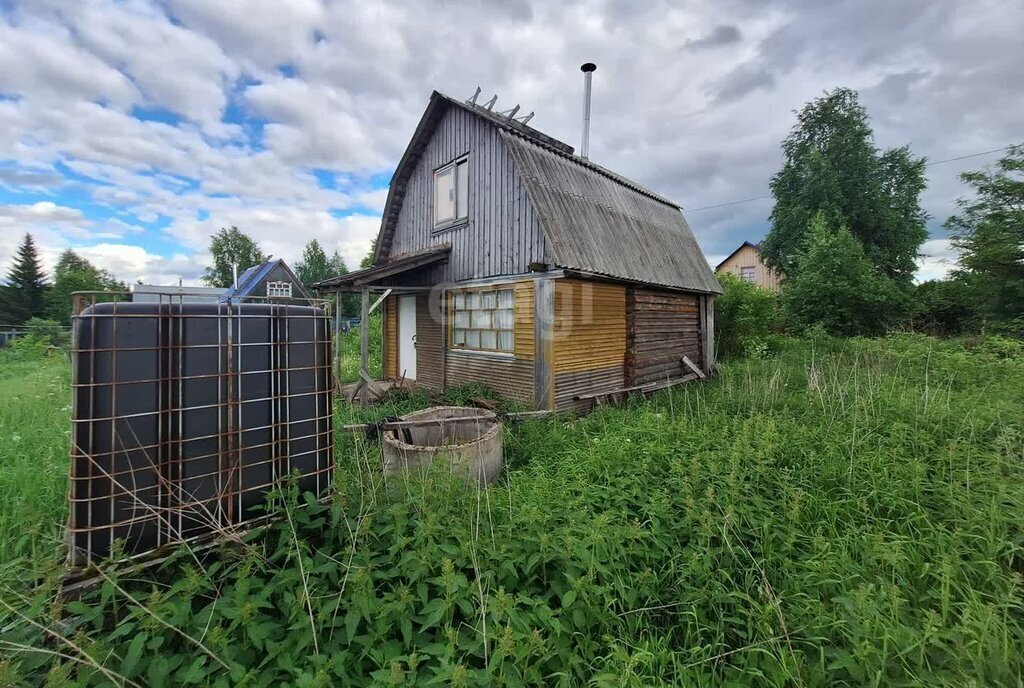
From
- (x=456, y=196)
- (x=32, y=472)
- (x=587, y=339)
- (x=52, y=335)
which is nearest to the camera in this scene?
(x=32, y=472)

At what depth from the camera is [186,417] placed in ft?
7.64

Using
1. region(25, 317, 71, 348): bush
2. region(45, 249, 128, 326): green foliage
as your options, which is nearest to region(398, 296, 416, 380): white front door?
region(25, 317, 71, 348): bush

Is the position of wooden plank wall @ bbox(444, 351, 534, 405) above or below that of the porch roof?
below

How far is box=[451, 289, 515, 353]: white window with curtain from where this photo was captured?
761 centimetres

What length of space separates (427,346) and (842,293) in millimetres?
15922

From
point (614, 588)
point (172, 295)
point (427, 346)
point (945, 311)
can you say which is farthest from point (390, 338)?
point (945, 311)

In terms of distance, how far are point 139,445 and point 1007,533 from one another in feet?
17.5

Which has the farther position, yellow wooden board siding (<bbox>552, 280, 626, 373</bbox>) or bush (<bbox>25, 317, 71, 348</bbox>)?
bush (<bbox>25, 317, 71, 348</bbox>)

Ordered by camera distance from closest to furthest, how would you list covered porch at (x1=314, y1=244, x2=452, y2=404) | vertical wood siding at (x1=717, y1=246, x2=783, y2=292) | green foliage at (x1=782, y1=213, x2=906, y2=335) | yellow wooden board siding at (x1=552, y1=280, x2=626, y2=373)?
yellow wooden board siding at (x1=552, y1=280, x2=626, y2=373), covered porch at (x1=314, y1=244, x2=452, y2=404), green foliage at (x1=782, y1=213, x2=906, y2=335), vertical wood siding at (x1=717, y1=246, x2=783, y2=292)

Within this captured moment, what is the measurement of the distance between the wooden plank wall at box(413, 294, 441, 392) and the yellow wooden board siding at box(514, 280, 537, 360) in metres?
2.53

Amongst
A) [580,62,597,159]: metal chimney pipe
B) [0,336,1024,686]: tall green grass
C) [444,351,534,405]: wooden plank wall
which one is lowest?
→ [0,336,1024,686]: tall green grass

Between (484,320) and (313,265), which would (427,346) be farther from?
(313,265)

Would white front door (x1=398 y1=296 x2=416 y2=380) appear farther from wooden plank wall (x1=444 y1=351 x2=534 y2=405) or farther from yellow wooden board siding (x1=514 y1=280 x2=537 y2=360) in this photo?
yellow wooden board siding (x1=514 y1=280 x2=537 y2=360)

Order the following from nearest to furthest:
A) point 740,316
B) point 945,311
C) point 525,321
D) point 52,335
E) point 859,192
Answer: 1. point 525,321
2. point 740,316
3. point 945,311
4. point 52,335
5. point 859,192
